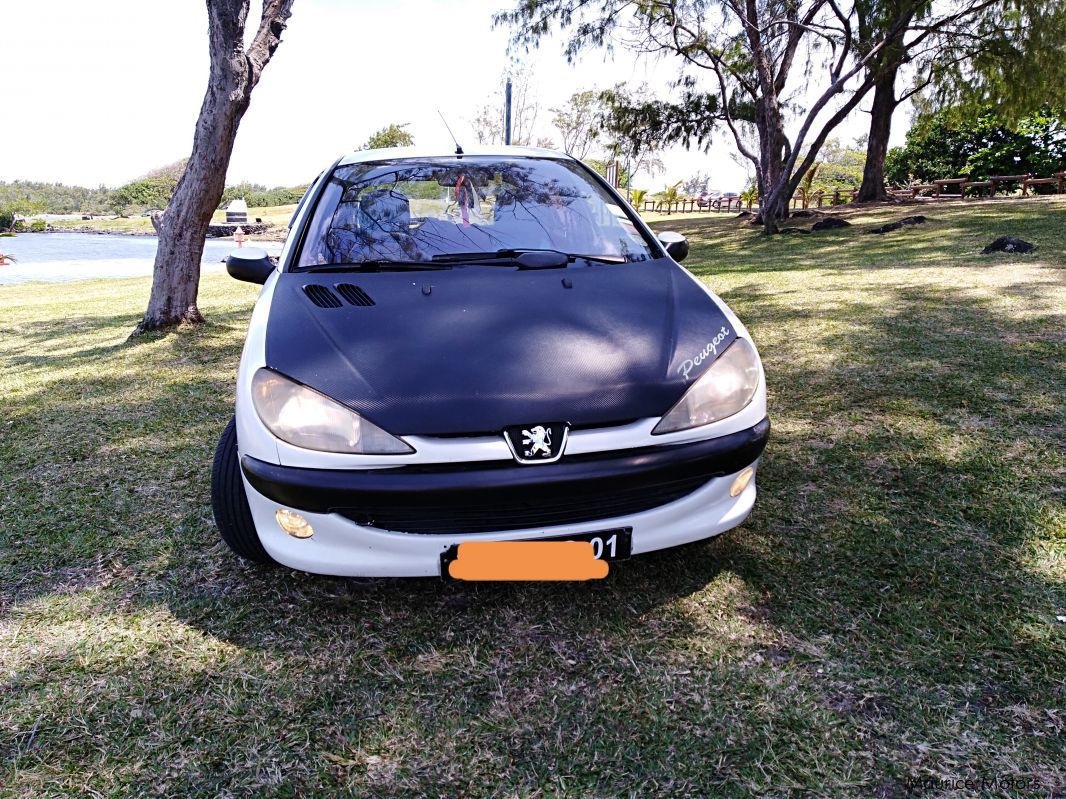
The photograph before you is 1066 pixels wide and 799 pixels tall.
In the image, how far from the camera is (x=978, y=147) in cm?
2580

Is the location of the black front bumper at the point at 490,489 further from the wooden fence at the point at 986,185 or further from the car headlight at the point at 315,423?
the wooden fence at the point at 986,185

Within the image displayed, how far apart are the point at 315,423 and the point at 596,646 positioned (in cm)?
100

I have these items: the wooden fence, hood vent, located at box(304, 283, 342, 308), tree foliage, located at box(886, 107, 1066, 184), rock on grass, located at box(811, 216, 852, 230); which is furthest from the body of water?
tree foliage, located at box(886, 107, 1066, 184)

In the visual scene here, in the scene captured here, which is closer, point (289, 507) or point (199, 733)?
point (199, 733)

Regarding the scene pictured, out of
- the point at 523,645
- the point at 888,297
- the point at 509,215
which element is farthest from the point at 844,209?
the point at 523,645

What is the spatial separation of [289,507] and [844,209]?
2050 cm

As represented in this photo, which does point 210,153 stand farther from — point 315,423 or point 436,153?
point 315,423

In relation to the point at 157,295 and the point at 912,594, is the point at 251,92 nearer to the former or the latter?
the point at 157,295

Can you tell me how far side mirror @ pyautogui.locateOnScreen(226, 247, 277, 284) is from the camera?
9.84 feet

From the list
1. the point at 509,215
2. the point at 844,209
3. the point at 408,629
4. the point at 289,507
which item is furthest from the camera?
the point at 844,209

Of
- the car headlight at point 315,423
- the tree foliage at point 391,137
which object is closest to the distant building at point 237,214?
the tree foliage at point 391,137

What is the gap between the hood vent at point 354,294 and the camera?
2.28 meters

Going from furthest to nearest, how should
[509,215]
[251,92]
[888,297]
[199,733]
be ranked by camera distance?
[888,297] → [251,92] → [509,215] → [199,733]

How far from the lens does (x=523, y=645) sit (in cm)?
196
